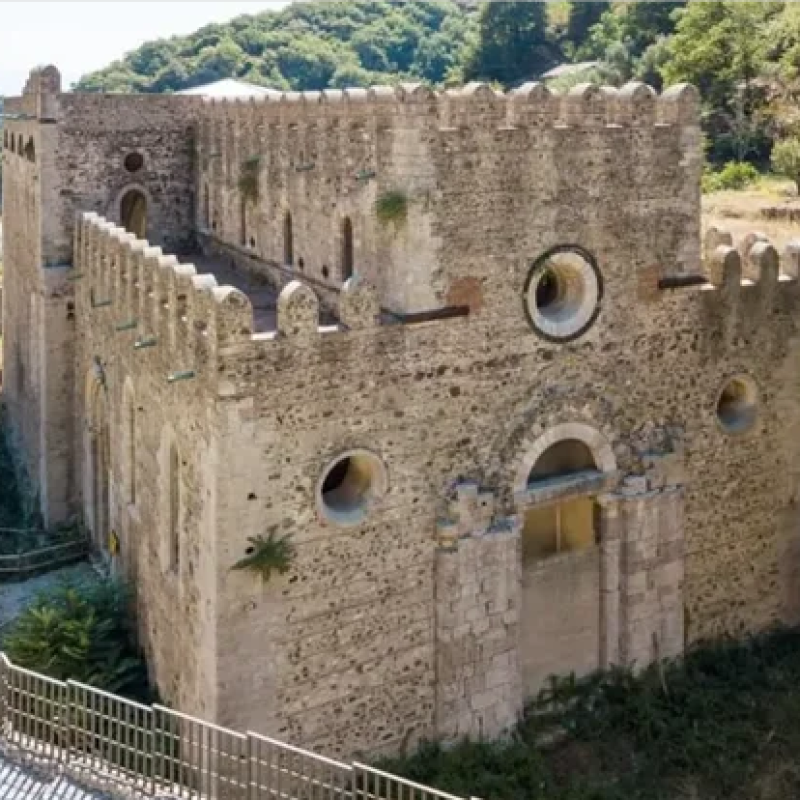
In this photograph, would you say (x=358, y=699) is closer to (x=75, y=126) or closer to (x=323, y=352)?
(x=323, y=352)

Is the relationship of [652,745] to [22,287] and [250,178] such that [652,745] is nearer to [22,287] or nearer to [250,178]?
[250,178]

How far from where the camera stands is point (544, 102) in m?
17.5

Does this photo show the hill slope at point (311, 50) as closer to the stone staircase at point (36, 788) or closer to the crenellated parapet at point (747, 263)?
the crenellated parapet at point (747, 263)

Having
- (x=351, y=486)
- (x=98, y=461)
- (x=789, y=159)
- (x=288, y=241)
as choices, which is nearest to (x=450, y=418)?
(x=351, y=486)

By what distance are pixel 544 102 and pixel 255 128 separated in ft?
23.4

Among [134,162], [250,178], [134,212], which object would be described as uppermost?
[134,162]

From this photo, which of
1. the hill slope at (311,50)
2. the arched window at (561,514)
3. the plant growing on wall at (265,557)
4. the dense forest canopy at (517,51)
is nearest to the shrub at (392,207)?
the arched window at (561,514)

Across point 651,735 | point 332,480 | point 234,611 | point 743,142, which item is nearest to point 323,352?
point 332,480

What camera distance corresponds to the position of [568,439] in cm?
1880

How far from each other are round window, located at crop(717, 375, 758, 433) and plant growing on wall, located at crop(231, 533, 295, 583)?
27.4 feet

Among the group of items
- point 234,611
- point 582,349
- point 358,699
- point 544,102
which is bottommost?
point 358,699

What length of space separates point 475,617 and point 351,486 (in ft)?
8.98

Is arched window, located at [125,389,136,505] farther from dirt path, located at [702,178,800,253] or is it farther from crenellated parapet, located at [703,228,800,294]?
dirt path, located at [702,178,800,253]

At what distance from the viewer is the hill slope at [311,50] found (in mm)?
116750
